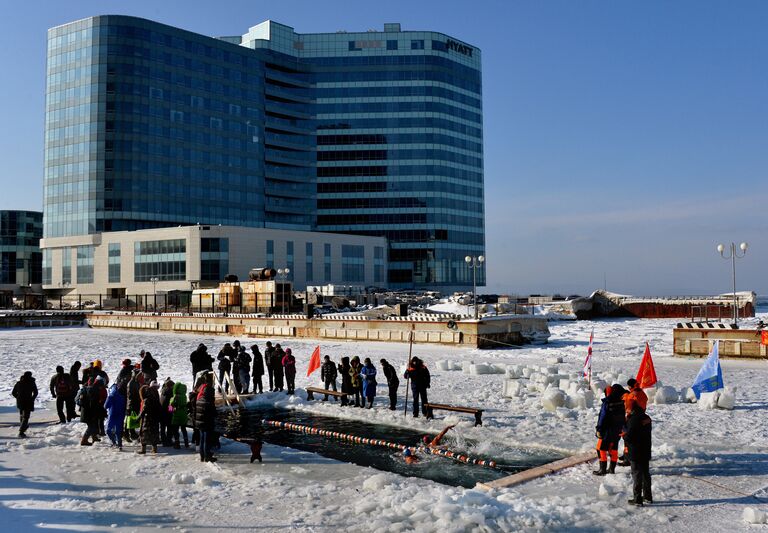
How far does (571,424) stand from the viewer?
614 inches

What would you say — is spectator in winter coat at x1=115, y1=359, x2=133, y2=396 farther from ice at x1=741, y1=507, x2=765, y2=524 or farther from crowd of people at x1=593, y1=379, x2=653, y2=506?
ice at x1=741, y1=507, x2=765, y2=524

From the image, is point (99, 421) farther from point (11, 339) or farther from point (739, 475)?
point (11, 339)

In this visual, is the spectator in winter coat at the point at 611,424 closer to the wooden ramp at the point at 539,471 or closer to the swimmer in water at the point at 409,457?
the wooden ramp at the point at 539,471

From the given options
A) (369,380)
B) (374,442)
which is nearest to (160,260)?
(369,380)

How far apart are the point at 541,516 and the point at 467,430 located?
6212mm

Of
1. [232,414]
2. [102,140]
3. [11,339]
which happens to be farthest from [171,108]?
[232,414]

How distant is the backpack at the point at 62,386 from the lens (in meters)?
16.0

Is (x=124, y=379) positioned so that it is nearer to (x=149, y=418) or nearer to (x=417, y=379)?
(x=149, y=418)

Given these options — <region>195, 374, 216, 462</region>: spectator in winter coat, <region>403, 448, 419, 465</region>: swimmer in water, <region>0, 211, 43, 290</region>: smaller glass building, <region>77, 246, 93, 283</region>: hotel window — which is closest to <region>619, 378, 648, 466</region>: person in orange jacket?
<region>403, 448, 419, 465</region>: swimmer in water

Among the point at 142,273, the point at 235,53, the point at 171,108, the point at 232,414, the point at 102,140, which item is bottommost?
the point at 232,414

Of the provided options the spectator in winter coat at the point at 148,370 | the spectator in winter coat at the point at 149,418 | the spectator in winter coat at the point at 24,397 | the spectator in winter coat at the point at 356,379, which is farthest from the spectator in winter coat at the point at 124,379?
the spectator in winter coat at the point at 356,379

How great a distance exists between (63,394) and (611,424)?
13292 mm

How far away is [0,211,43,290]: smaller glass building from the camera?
4665 inches

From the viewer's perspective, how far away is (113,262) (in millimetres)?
89938
